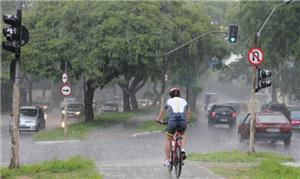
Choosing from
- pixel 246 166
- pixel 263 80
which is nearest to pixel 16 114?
pixel 246 166

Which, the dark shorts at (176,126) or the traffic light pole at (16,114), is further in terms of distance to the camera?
the traffic light pole at (16,114)

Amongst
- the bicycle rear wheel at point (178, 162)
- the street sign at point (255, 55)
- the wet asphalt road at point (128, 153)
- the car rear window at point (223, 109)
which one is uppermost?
the street sign at point (255, 55)

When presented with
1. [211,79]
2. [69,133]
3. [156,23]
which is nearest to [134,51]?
[156,23]

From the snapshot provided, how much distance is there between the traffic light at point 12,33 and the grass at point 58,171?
2.71 meters

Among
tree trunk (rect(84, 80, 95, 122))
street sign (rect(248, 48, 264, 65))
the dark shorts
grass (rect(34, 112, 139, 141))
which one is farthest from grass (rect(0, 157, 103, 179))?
tree trunk (rect(84, 80, 95, 122))

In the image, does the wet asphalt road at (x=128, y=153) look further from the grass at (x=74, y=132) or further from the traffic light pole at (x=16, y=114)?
the traffic light pole at (x=16, y=114)

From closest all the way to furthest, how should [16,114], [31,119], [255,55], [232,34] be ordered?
[16,114]
[255,55]
[232,34]
[31,119]

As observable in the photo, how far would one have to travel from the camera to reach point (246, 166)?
51.9 ft

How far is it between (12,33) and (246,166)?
258 inches

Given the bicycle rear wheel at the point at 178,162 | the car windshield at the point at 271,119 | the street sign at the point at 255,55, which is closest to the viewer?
the bicycle rear wheel at the point at 178,162

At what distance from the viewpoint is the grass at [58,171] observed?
13.3 meters

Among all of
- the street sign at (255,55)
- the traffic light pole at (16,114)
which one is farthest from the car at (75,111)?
the traffic light pole at (16,114)

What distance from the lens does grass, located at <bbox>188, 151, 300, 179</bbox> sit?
13548 mm

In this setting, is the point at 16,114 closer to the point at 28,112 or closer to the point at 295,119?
the point at 28,112
